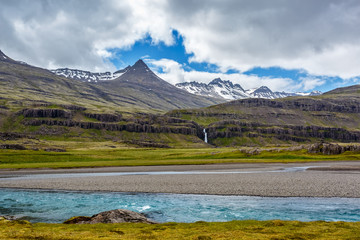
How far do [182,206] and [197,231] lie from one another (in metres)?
13.9

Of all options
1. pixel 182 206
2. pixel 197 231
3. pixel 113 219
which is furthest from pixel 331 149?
pixel 113 219

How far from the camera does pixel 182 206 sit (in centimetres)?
3266

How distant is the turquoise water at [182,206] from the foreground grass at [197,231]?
5483 millimetres

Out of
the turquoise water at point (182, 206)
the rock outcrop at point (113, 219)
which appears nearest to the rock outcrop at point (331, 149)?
the turquoise water at point (182, 206)

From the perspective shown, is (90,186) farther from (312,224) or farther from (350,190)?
(350,190)

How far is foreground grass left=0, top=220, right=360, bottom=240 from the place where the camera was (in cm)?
1694

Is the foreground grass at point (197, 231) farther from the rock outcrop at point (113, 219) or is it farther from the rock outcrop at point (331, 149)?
the rock outcrop at point (331, 149)

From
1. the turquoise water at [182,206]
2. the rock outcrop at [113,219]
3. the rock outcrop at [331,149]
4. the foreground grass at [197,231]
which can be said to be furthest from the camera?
the rock outcrop at [331,149]

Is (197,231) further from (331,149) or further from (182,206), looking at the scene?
(331,149)

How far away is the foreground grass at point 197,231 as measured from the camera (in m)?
16.9

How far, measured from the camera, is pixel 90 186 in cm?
4947

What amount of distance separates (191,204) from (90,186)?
82.1ft

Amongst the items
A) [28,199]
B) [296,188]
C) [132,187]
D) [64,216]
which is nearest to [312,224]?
[296,188]

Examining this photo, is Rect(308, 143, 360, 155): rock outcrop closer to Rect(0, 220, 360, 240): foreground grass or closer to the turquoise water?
the turquoise water
